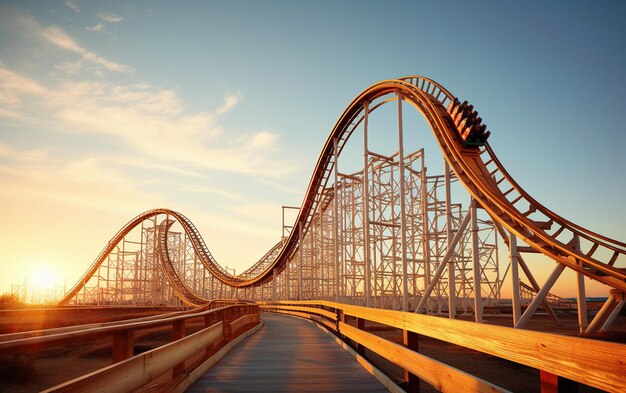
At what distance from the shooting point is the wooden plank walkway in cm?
543

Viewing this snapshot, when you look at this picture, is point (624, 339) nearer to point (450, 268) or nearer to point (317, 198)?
point (450, 268)

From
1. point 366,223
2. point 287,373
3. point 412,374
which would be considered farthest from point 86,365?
point 366,223

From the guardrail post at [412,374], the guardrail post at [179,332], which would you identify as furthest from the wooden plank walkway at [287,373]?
the guardrail post at [412,374]

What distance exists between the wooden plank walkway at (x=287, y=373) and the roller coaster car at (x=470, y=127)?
8.29 m

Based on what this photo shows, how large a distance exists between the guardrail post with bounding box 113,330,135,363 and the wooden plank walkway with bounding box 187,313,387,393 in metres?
1.69

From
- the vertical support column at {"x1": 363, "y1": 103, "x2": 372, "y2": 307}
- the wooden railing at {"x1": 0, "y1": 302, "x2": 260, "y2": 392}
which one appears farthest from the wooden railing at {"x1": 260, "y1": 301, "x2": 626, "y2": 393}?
the vertical support column at {"x1": 363, "y1": 103, "x2": 372, "y2": 307}

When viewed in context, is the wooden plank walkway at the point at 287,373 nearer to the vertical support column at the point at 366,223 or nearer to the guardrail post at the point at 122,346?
the guardrail post at the point at 122,346

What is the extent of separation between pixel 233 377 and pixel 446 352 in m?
9.36

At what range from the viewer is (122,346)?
374 cm

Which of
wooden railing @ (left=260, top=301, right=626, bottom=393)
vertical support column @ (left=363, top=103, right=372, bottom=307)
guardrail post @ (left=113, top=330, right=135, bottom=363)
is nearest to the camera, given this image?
wooden railing @ (left=260, top=301, right=626, bottom=393)

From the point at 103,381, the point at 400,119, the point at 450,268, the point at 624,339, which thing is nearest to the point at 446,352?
the point at 450,268

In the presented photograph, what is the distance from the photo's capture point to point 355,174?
3038 cm

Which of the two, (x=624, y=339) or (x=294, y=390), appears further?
(x=624, y=339)

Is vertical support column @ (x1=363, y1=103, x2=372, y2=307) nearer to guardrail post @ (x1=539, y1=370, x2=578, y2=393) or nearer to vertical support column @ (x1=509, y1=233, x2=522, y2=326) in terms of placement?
vertical support column @ (x1=509, y1=233, x2=522, y2=326)
